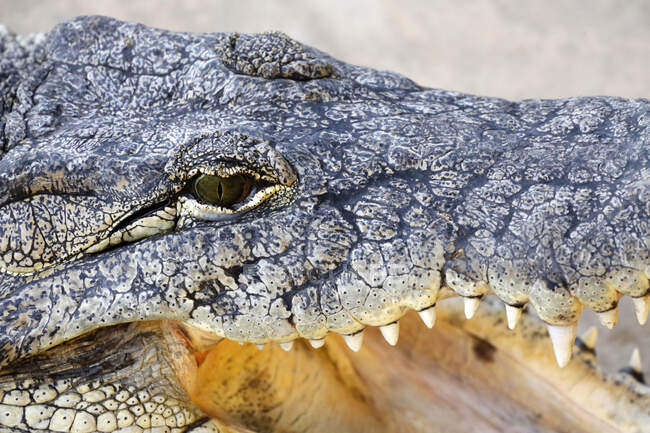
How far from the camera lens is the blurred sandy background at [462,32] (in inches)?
219

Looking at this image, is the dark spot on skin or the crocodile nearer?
the crocodile

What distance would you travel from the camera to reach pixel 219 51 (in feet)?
9.12

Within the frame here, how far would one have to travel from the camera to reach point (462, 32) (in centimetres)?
600

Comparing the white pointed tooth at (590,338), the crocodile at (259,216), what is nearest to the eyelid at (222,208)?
the crocodile at (259,216)

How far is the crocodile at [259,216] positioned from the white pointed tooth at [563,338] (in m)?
0.01

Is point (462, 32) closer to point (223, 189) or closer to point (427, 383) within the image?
point (427, 383)

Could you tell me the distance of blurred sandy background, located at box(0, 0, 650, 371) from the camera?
5559 mm

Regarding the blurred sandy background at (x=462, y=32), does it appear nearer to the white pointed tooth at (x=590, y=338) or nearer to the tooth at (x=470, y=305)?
the white pointed tooth at (x=590, y=338)

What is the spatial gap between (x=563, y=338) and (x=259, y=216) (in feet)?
3.22

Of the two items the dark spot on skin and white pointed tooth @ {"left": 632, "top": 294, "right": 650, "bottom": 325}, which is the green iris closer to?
white pointed tooth @ {"left": 632, "top": 294, "right": 650, "bottom": 325}

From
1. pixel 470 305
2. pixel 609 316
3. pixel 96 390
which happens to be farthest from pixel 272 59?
pixel 609 316

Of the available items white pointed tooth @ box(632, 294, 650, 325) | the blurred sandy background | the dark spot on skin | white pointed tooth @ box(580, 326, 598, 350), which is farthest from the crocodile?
the blurred sandy background

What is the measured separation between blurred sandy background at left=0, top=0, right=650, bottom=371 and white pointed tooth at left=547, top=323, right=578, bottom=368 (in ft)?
11.7

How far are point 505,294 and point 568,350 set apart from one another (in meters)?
0.29
